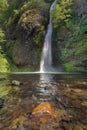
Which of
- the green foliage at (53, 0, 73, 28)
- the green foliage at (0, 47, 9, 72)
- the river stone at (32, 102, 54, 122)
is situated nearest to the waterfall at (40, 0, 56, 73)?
the green foliage at (53, 0, 73, 28)

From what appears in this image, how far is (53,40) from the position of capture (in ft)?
115

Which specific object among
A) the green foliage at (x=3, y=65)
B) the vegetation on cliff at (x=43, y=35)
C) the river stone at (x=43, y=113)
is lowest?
the river stone at (x=43, y=113)

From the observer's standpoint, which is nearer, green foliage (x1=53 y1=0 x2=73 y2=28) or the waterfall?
the waterfall

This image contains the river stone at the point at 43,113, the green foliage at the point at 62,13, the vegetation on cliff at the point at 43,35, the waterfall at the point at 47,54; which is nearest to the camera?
the river stone at the point at 43,113

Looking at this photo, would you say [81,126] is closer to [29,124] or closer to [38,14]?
[29,124]

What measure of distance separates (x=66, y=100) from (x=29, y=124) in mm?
3578

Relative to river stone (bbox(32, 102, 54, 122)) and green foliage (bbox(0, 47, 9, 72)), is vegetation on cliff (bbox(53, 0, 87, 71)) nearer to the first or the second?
green foliage (bbox(0, 47, 9, 72))

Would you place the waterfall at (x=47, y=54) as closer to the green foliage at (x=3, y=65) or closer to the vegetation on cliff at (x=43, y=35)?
the vegetation on cliff at (x=43, y=35)

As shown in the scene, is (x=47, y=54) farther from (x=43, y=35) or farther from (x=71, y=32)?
(x=71, y=32)

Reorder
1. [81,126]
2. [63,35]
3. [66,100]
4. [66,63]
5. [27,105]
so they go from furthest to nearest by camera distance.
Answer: [63,35] → [66,63] → [66,100] → [27,105] → [81,126]

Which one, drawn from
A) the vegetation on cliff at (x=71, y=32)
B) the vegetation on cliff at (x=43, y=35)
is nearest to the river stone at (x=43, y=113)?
the vegetation on cliff at (x=71, y=32)

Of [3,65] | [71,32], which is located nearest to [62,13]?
[71,32]

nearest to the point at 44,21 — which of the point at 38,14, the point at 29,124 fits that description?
the point at 38,14

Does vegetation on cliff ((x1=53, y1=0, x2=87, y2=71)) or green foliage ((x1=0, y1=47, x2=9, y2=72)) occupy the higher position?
vegetation on cliff ((x1=53, y1=0, x2=87, y2=71))
